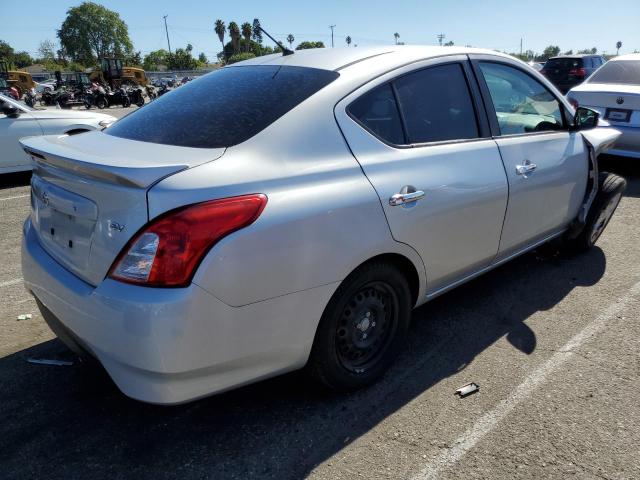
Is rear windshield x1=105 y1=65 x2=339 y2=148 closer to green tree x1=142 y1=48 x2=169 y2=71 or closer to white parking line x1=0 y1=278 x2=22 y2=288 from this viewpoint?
white parking line x1=0 y1=278 x2=22 y2=288

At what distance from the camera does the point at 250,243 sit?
1831 mm

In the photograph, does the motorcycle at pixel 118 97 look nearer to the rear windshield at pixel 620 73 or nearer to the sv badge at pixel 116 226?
the rear windshield at pixel 620 73

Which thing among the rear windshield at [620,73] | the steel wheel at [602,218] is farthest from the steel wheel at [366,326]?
the rear windshield at [620,73]

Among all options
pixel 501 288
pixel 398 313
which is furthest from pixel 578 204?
pixel 398 313

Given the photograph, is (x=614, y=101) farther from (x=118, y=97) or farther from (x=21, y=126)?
(x=118, y=97)

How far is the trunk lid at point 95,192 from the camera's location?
1816 mm

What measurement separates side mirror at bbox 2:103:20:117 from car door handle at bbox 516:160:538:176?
7408 millimetres

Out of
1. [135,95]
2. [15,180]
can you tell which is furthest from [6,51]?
[15,180]

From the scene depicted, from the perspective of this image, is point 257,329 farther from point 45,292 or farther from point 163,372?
point 45,292

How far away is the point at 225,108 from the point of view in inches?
94.7

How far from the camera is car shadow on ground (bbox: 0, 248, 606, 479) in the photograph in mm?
2092

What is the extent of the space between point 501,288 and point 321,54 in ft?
7.38

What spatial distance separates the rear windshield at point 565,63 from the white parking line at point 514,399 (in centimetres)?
1435

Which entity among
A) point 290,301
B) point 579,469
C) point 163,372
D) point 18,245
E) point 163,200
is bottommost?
point 579,469
